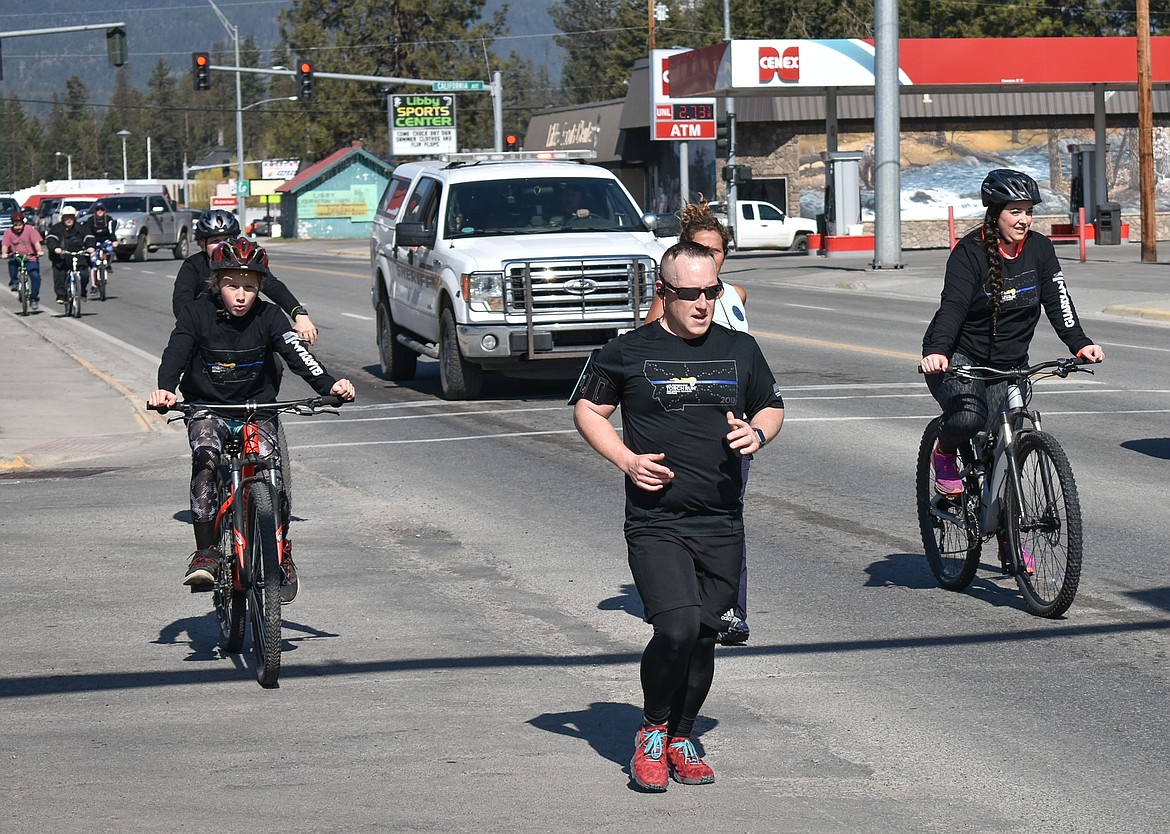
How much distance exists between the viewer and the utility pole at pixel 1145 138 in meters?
36.5

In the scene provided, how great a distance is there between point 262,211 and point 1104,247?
8275 centimetres

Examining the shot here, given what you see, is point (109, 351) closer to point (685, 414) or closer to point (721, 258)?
point (721, 258)

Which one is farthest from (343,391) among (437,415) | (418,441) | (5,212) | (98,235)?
(5,212)

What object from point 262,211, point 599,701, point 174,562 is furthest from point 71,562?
point 262,211

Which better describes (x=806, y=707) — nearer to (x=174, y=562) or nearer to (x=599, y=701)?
(x=599, y=701)

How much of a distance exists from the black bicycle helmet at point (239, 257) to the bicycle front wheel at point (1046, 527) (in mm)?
3454

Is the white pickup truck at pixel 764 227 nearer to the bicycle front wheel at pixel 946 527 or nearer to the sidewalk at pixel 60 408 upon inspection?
the sidewalk at pixel 60 408

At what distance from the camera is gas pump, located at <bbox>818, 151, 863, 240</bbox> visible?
1774 inches

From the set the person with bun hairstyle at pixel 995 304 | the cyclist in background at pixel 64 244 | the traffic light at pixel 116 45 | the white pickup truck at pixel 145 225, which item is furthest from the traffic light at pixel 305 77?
the person with bun hairstyle at pixel 995 304

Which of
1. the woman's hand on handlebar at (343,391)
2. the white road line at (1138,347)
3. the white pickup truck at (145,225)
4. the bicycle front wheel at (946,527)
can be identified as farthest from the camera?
the white pickup truck at (145,225)

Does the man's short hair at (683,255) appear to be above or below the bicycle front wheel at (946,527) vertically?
above

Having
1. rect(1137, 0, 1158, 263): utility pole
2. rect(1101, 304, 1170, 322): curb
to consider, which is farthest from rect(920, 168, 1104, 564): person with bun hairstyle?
rect(1137, 0, 1158, 263): utility pole

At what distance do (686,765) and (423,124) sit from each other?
2934 inches

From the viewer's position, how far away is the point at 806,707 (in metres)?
6.43
